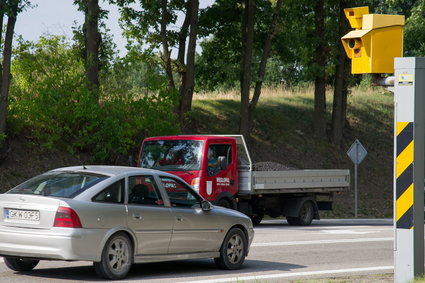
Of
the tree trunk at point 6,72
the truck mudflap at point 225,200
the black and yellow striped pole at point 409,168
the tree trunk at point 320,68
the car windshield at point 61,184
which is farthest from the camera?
the tree trunk at point 320,68

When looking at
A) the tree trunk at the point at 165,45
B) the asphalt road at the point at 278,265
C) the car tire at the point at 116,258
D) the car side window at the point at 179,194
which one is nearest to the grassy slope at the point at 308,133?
the tree trunk at the point at 165,45

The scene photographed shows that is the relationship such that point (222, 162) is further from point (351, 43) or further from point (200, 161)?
point (351, 43)

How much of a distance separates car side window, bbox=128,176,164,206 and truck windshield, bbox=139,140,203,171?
841cm

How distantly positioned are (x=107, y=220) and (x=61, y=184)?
0.88 m

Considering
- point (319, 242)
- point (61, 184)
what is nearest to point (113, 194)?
point (61, 184)

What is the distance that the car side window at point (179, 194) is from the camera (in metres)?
12.5

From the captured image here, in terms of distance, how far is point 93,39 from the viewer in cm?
3036

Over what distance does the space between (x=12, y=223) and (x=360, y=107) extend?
3914cm

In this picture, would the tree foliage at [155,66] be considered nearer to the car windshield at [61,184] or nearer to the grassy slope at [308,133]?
the grassy slope at [308,133]

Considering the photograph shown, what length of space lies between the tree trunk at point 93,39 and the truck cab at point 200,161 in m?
8.96

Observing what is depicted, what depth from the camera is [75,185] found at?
37.7 feet

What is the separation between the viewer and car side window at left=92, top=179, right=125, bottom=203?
11375mm

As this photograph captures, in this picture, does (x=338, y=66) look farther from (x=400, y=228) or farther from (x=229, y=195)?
(x=400, y=228)

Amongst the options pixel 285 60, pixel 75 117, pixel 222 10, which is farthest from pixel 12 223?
pixel 285 60
